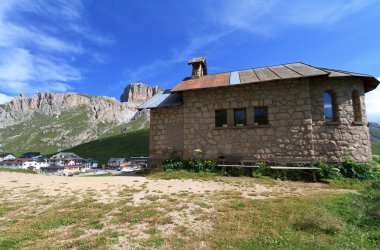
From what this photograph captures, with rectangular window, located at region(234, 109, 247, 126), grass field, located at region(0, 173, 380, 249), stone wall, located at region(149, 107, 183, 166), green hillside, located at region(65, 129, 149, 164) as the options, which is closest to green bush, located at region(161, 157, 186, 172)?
stone wall, located at region(149, 107, 183, 166)

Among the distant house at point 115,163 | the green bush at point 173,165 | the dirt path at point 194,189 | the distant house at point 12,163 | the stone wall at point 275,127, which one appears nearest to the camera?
the dirt path at point 194,189

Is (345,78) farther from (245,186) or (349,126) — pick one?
(245,186)

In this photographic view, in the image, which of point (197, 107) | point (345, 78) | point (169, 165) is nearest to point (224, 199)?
point (169, 165)

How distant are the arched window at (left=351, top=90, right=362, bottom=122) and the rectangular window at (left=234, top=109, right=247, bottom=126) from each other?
633 cm

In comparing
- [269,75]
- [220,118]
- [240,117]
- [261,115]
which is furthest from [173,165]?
[269,75]

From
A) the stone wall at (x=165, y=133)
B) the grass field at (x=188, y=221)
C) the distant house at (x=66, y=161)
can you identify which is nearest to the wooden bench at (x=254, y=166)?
the grass field at (x=188, y=221)

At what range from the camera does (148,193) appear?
8.84m

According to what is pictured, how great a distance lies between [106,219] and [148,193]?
305 centimetres

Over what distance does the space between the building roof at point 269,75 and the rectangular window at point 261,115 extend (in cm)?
174

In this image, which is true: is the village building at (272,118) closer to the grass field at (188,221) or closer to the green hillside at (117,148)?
the grass field at (188,221)

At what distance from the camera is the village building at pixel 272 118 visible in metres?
12.6

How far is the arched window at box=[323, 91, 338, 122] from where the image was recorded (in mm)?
13016

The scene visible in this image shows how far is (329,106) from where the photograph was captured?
13156 millimetres

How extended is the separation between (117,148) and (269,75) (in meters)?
135
